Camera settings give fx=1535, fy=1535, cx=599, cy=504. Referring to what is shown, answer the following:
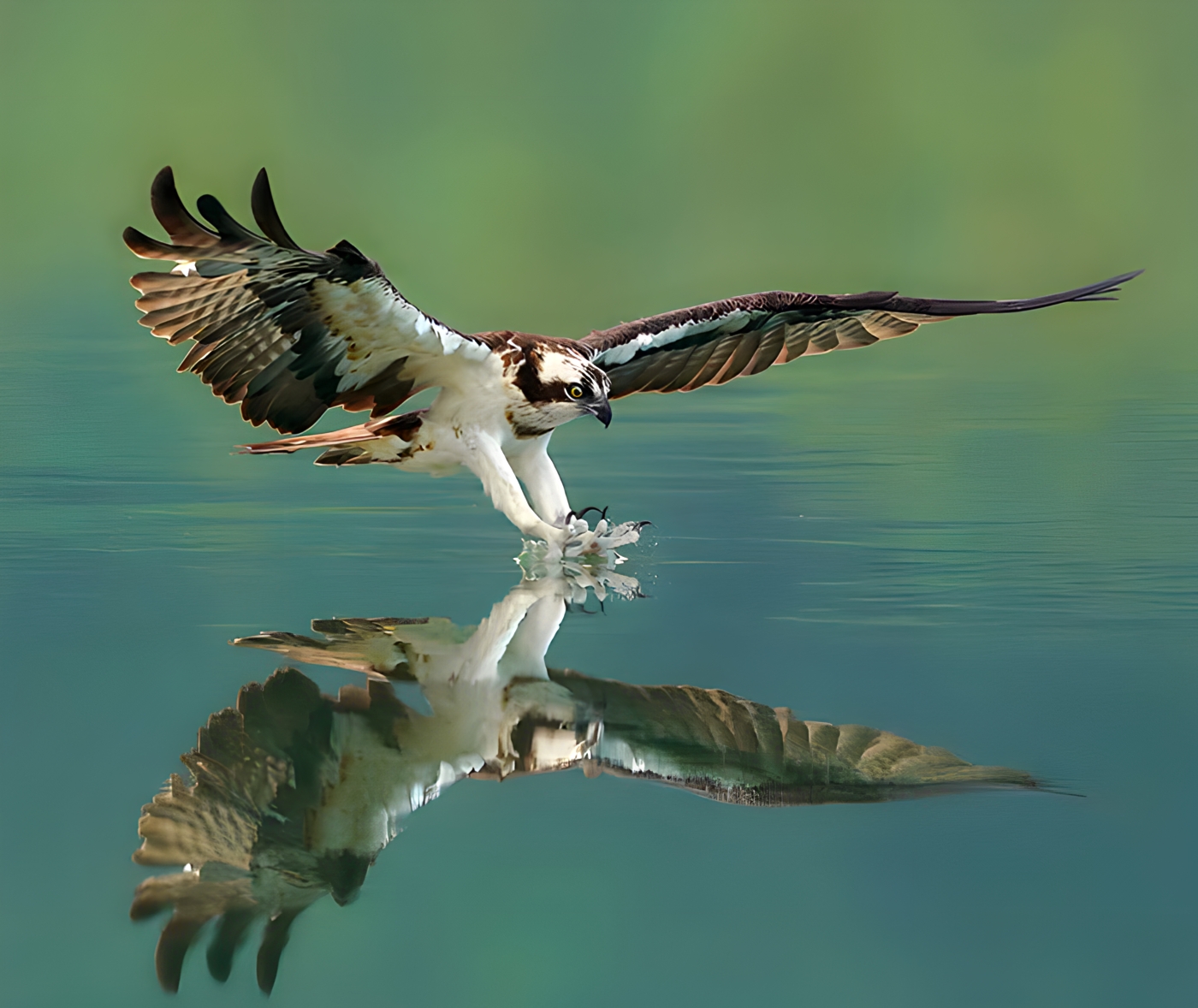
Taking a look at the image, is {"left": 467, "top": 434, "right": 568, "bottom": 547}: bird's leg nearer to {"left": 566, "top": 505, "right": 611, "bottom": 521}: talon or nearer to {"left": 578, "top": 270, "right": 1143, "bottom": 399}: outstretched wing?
{"left": 566, "top": 505, "right": 611, "bottom": 521}: talon

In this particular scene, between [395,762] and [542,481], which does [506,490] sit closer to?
[542,481]

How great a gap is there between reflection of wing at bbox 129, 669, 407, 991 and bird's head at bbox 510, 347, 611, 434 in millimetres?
2562

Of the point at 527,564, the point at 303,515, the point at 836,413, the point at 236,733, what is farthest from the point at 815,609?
the point at 836,413

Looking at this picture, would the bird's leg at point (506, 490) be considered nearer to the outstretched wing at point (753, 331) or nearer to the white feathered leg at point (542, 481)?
the white feathered leg at point (542, 481)

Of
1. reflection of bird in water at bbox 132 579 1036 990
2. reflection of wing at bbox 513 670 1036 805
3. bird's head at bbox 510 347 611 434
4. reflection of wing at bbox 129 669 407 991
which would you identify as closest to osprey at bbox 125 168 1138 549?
bird's head at bbox 510 347 611 434

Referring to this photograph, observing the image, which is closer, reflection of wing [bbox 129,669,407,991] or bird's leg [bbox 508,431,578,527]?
reflection of wing [bbox 129,669,407,991]

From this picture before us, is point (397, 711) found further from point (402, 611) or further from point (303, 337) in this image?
point (303, 337)

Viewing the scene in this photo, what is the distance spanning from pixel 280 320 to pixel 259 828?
3.15 meters

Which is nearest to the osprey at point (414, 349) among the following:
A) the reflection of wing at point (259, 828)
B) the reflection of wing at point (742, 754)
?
the reflection of wing at point (259, 828)

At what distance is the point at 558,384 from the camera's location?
7.48 metres

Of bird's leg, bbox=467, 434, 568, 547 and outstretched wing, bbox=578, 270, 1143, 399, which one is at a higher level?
outstretched wing, bbox=578, 270, 1143, 399

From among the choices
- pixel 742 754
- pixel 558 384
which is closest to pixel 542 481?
pixel 558 384

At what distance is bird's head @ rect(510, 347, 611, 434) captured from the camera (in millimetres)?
7473

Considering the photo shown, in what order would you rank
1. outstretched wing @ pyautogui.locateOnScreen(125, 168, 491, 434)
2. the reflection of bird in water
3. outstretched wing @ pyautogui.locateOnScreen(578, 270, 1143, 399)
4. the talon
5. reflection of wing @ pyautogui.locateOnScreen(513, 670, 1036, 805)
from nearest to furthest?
the reflection of bird in water → reflection of wing @ pyautogui.locateOnScreen(513, 670, 1036, 805) → outstretched wing @ pyautogui.locateOnScreen(125, 168, 491, 434) → the talon → outstretched wing @ pyautogui.locateOnScreen(578, 270, 1143, 399)
